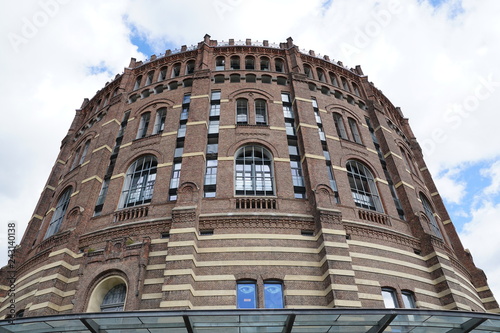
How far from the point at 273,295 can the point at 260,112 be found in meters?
13.0

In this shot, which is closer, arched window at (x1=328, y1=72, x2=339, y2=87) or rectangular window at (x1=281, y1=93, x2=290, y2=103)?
rectangular window at (x1=281, y1=93, x2=290, y2=103)

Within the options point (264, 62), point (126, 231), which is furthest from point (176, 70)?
point (126, 231)

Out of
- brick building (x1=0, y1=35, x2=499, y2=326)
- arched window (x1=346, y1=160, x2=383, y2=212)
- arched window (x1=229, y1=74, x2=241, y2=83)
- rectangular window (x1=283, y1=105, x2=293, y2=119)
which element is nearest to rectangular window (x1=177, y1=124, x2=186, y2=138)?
brick building (x1=0, y1=35, x2=499, y2=326)

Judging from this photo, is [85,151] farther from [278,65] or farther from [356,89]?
[356,89]

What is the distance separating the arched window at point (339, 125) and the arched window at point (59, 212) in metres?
18.4

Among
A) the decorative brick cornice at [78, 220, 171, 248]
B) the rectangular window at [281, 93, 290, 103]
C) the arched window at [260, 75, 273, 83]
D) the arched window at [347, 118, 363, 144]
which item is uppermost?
the arched window at [260, 75, 273, 83]

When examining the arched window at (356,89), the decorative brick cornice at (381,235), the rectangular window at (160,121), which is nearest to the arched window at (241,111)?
the rectangular window at (160,121)

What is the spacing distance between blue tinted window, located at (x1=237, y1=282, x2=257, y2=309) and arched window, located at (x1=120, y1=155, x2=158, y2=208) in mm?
7697

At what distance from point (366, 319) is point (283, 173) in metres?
10.5

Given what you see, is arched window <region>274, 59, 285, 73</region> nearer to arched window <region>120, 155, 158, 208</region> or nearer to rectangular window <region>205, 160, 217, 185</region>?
rectangular window <region>205, 160, 217, 185</region>

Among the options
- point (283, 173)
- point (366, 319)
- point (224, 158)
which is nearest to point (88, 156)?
point (224, 158)

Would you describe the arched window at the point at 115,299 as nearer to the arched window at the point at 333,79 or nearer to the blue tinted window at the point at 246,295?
the blue tinted window at the point at 246,295

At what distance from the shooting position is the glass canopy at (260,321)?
10781 millimetres

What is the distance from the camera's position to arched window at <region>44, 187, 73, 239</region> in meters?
23.0
